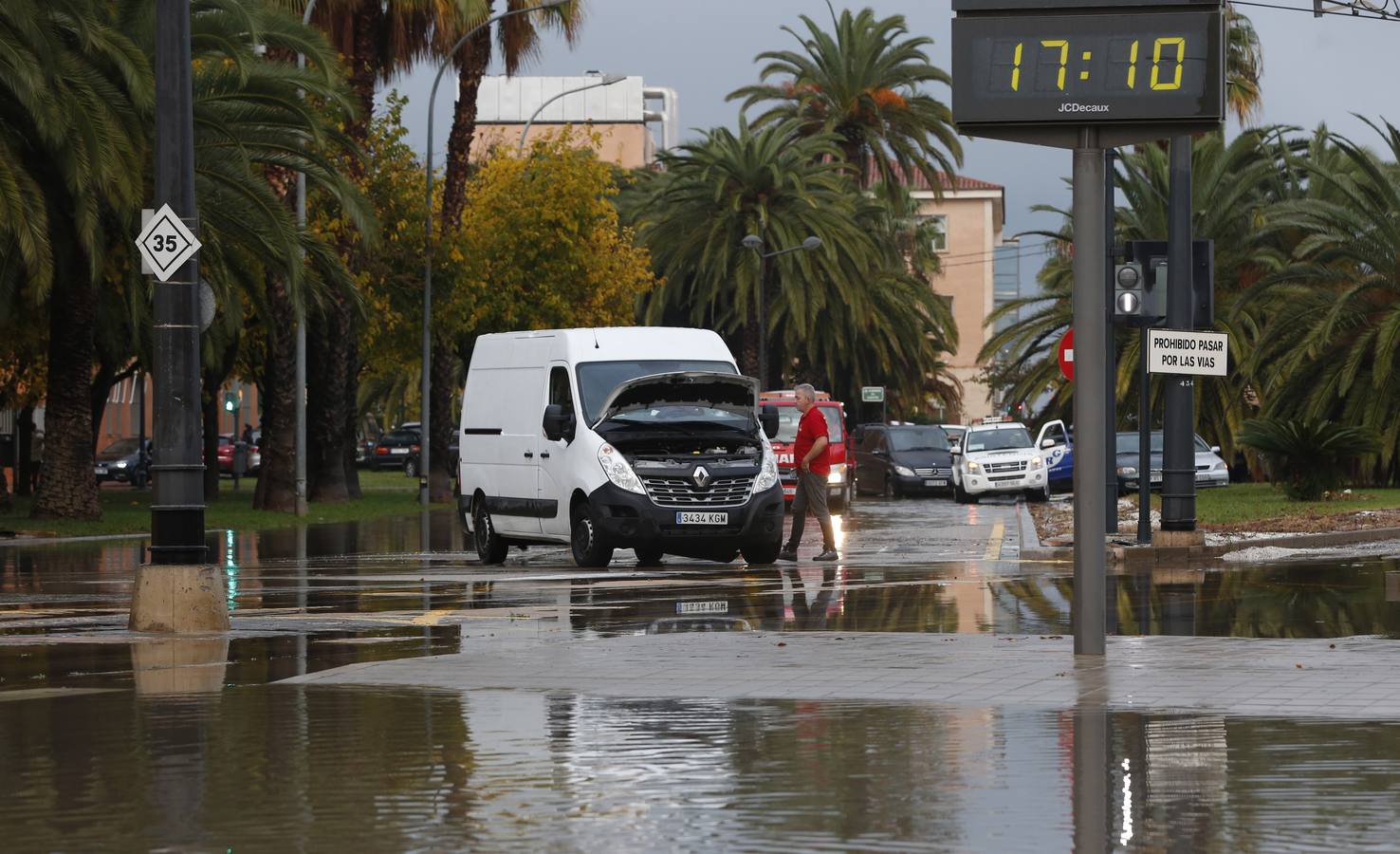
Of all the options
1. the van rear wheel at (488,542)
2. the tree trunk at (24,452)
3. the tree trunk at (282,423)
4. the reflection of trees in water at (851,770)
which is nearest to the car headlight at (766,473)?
the van rear wheel at (488,542)

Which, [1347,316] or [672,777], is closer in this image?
[672,777]

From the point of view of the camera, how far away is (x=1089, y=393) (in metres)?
11.9

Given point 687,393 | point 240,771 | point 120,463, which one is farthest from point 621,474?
point 120,463

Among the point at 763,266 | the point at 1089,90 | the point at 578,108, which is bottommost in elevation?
the point at 1089,90

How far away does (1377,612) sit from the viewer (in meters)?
15.2

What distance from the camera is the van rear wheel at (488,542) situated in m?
24.1

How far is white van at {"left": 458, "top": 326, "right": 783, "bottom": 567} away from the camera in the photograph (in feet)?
70.2

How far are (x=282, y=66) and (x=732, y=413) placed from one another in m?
11.6

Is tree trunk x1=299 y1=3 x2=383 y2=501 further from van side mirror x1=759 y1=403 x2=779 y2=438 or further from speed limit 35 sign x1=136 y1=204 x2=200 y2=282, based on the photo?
speed limit 35 sign x1=136 y1=204 x2=200 y2=282

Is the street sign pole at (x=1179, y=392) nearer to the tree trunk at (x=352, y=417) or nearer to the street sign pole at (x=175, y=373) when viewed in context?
the street sign pole at (x=175, y=373)

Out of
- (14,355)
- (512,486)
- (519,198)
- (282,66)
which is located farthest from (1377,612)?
(519,198)

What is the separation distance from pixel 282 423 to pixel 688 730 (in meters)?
31.0

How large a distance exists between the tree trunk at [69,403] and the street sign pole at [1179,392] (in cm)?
1611

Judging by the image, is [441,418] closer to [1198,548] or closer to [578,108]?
[1198,548]
